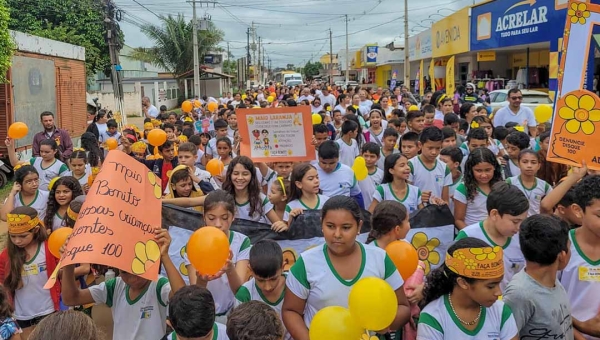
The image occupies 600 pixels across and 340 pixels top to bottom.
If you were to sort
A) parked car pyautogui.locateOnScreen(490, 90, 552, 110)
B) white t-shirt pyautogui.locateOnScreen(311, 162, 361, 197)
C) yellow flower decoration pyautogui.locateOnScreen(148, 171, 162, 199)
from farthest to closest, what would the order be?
parked car pyautogui.locateOnScreen(490, 90, 552, 110) < white t-shirt pyautogui.locateOnScreen(311, 162, 361, 197) < yellow flower decoration pyautogui.locateOnScreen(148, 171, 162, 199)

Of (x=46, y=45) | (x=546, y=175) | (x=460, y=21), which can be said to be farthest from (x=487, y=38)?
(x=546, y=175)

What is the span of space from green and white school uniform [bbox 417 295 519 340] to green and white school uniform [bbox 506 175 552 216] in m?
2.31

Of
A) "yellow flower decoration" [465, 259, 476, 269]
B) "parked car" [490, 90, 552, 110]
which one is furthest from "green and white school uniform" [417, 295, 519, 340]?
"parked car" [490, 90, 552, 110]

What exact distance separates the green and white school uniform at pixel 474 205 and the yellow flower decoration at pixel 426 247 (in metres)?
0.42

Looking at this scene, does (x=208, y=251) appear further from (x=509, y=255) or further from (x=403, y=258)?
(x=509, y=255)

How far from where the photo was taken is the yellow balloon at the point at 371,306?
257 cm

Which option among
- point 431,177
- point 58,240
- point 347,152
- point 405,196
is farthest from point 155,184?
point 347,152

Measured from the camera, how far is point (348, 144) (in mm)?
7777

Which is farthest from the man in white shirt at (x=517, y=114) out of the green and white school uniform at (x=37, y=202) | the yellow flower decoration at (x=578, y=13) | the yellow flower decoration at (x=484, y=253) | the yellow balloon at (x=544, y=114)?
the green and white school uniform at (x=37, y=202)

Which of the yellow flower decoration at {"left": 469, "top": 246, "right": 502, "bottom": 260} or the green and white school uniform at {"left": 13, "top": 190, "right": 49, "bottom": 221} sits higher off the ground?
the yellow flower decoration at {"left": 469, "top": 246, "right": 502, "bottom": 260}

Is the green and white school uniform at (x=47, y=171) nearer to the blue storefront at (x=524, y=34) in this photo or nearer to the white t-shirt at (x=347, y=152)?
the white t-shirt at (x=347, y=152)

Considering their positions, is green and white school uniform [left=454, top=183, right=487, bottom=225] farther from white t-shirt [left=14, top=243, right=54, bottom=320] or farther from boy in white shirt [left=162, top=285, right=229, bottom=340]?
white t-shirt [left=14, top=243, right=54, bottom=320]

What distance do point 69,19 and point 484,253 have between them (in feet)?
125

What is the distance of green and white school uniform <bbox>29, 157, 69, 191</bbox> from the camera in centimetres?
680
